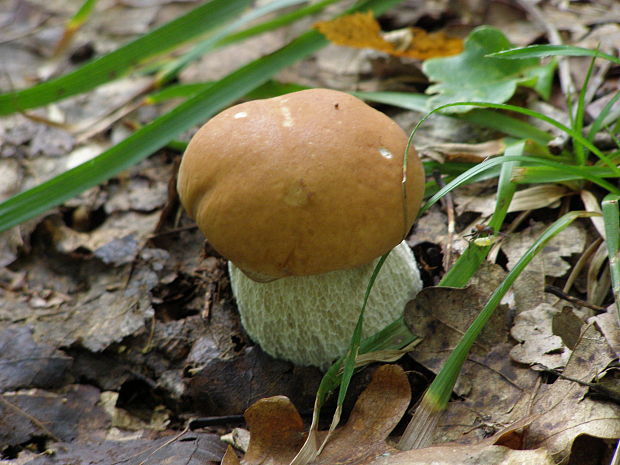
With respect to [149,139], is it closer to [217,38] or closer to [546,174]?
[217,38]

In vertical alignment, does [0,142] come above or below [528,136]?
above

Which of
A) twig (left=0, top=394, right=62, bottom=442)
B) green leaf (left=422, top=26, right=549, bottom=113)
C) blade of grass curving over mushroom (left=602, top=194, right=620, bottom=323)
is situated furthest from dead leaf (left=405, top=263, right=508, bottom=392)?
twig (left=0, top=394, right=62, bottom=442)

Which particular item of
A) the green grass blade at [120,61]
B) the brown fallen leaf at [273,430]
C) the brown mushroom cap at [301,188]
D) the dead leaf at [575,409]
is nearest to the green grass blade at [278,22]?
the green grass blade at [120,61]

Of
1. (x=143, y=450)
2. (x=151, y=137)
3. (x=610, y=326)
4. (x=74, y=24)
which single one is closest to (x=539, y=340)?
(x=610, y=326)

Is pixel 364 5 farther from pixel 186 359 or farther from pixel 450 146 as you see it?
pixel 186 359

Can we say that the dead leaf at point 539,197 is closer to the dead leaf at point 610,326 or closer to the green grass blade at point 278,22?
the dead leaf at point 610,326

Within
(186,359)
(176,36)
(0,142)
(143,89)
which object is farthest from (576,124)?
(0,142)

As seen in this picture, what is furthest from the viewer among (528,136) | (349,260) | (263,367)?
(528,136)
